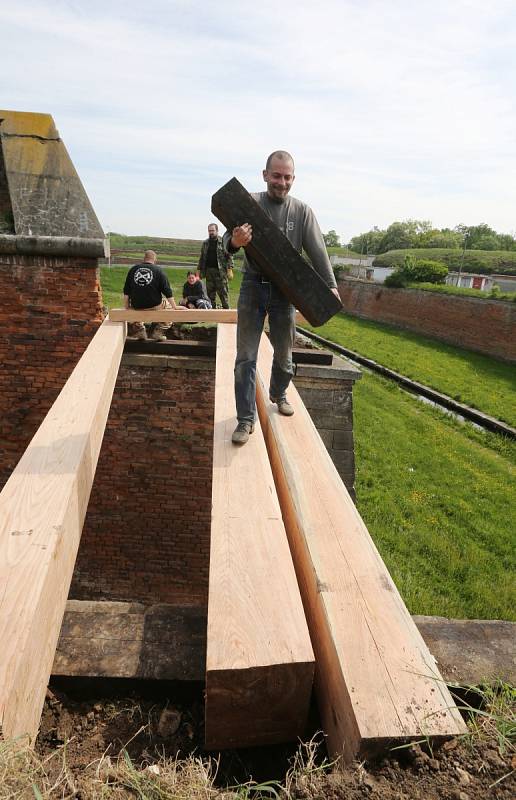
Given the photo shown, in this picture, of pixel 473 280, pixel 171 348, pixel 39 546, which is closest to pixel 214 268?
pixel 171 348

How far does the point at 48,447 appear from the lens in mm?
2631

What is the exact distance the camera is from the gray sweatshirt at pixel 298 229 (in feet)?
9.20

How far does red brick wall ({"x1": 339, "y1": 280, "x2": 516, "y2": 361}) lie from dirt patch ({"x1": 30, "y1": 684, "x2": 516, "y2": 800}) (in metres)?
20.4

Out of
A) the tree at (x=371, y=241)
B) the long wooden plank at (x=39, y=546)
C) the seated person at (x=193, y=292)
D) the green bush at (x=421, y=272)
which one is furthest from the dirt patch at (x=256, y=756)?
the tree at (x=371, y=241)

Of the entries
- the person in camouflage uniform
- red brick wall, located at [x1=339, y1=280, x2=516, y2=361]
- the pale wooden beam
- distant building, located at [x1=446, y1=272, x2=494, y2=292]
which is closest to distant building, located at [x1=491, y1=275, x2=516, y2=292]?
distant building, located at [x1=446, y1=272, x2=494, y2=292]

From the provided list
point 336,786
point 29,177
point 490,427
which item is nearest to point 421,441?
point 490,427

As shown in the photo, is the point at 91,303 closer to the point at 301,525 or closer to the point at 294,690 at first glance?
the point at 301,525

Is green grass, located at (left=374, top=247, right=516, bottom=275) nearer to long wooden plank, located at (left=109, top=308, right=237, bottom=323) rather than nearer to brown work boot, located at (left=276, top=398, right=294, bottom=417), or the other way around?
long wooden plank, located at (left=109, top=308, right=237, bottom=323)

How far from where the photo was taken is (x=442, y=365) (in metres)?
18.3

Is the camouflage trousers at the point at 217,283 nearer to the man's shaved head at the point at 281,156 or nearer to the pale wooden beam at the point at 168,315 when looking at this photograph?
the pale wooden beam at the point at 168,315

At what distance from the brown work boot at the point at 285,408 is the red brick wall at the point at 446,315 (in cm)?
1857

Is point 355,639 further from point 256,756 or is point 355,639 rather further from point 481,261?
point 481,261

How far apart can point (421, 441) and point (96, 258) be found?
861 centimetres

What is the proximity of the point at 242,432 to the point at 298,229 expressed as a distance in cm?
121
